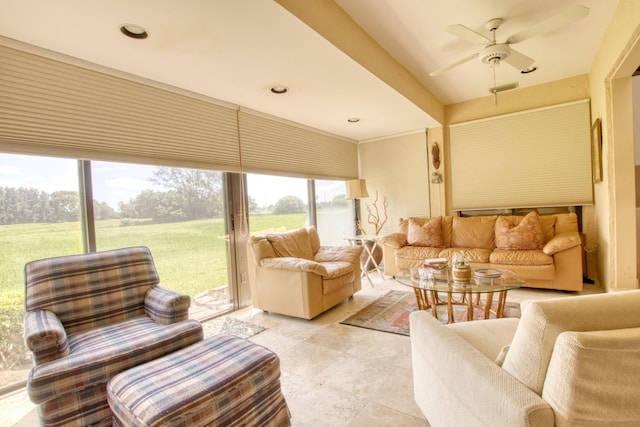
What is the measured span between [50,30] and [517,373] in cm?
286

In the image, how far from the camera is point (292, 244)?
355 cm

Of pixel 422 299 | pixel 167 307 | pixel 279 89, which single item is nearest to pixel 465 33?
pixel 279 89

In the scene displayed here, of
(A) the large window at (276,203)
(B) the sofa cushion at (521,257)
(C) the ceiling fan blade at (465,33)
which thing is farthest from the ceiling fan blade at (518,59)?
(A) the large window at (276,203)

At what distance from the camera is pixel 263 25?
6.31ft

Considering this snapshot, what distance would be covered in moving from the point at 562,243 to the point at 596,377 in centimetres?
323

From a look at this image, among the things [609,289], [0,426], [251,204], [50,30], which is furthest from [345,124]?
[0,426]

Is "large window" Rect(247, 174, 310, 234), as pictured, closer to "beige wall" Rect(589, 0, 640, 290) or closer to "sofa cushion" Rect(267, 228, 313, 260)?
"sofa cushion" Rect(267, 228, 313, 260)

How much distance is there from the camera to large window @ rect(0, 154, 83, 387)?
2.10 metres

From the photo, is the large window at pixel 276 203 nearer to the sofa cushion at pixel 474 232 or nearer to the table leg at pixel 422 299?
the table leg at pixel 422 299

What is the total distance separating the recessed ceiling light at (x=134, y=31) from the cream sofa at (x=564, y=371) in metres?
2.42

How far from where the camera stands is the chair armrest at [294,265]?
293cm

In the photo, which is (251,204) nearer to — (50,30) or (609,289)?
(50,30)

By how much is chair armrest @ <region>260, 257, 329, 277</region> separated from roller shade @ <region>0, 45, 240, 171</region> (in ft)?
3.51

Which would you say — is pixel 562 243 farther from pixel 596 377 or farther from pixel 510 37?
pixel 596 377
